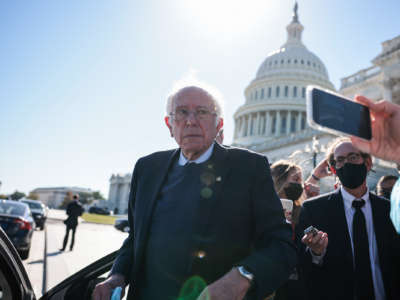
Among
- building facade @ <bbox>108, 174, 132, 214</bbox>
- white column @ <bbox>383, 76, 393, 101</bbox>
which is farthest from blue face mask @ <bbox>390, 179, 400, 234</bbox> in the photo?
building facade @ <bbox>108, 174, 132, 214</bbox>

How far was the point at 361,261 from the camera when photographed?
2.73 m

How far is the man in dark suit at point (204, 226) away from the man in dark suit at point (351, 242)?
790 millimetres

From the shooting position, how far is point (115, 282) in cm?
201

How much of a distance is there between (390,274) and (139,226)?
2064 millimetres

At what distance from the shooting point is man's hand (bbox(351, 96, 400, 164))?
1329 mm

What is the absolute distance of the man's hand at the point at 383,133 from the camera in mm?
1329

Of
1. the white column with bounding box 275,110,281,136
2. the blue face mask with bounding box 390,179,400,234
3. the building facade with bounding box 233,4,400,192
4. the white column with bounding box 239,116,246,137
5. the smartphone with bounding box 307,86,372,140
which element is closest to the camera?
the blue face mask with bounding box 390,179,400,234

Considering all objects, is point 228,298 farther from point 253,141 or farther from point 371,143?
point 253,141

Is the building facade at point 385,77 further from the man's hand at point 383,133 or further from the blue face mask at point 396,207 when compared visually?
the blue face mask at point 396,207

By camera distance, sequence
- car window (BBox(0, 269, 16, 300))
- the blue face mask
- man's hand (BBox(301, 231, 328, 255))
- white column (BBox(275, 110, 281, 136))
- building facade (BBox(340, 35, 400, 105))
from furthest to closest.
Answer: white column (BBox(275, 110, 281, 136)) → building facade (BBox(340, 35, 400, 105)) → man's hand (BBox(301, 231, 328, 255)) → car window (BBox(0, 269, 16, 300)) → the blue face mask

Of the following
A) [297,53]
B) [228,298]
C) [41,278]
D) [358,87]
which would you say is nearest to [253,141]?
[297,53]

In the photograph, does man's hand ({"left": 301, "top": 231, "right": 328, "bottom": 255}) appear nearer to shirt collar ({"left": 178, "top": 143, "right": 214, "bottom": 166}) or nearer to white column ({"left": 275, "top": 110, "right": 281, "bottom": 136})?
shirt collar ({"left": 178, "top": 143, "right": 214, "bottom": 166})

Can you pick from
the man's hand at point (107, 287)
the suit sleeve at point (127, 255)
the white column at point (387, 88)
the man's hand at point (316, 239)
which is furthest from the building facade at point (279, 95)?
the man's hand at point (107, 287)

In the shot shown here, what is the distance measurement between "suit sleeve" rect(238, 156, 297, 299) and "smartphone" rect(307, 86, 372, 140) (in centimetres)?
72
